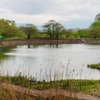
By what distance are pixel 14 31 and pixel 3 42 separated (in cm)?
847

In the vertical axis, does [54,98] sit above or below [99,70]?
above

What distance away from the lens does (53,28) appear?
238 feet

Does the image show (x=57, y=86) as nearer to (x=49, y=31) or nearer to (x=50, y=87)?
(x=50, y=87)

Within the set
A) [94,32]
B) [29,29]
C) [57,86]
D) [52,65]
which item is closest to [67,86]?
[52,65]

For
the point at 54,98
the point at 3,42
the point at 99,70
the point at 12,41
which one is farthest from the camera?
the point at 12,41

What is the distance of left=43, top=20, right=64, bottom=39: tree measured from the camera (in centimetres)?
7219

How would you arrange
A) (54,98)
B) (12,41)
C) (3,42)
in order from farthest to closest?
(12,41)
(3,42)
(54,98)

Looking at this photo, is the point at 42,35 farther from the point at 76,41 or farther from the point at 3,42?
the point at 3,42

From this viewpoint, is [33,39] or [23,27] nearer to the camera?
[33,39]

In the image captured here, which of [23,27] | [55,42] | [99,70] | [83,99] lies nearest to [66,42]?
[55,42]

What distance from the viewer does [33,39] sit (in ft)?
216

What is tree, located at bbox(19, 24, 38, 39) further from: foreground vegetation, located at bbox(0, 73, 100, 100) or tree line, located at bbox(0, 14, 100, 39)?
foreground vegetation, located at bbox(0, 73, 100, 100)

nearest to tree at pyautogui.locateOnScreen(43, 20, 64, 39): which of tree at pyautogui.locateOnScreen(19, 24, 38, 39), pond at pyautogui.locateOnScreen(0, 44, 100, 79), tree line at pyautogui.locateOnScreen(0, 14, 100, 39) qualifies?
tree line at pyautogui.locateOnScreen(0, 14, 100, 39)

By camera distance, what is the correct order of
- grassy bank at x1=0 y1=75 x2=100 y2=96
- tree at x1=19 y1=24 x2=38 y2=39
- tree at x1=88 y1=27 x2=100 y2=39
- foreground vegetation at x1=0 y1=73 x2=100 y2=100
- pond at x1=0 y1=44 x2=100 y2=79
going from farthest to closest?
tree at x1=88 y1=27 x2=100 y2=39, tree at x1=19 y1=24 x2=38 y2=39, pond at x1=0 y1=44 x2=100 y2=79, grassy bank at x1=0 y1=75 x2=100 y2=96, foreground vegetation at x1=0 y1=73 x2=100 y2=100
